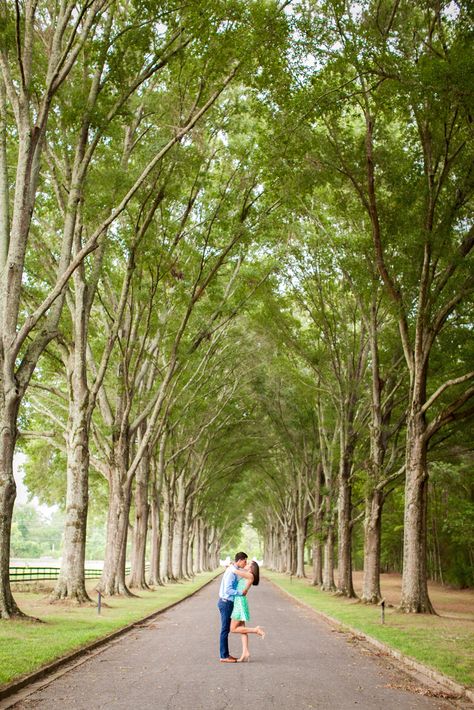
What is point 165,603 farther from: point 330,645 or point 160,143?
point 160,143

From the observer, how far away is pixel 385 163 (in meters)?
18.1

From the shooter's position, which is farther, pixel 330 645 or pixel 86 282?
pixel 86 282

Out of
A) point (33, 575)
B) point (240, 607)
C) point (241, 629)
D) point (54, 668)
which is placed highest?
point (240, 607)

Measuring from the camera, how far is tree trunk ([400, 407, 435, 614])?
18516 mm

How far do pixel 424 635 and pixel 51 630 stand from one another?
715 cm

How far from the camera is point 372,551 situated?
23.2 m

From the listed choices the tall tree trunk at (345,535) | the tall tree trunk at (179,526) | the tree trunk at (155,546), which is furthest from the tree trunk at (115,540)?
the tall tree trunk at (179,526)

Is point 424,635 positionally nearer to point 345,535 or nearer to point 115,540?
point 115,540

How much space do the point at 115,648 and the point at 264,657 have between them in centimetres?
271

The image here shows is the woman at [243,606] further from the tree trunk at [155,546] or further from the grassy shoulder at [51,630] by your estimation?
the tree trunk at [155,546]

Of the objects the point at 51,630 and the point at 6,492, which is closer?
the point at 51,630

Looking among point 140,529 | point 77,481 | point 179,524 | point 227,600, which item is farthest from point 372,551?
point 179,524

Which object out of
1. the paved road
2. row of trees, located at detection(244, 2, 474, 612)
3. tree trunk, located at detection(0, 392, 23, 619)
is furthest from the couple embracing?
row of trees, located at detection(244, 2, 474, 612)

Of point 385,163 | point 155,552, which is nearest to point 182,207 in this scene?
point 385,163
